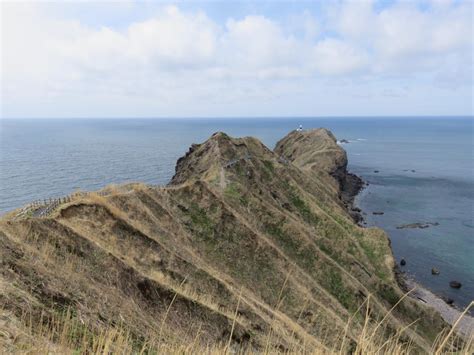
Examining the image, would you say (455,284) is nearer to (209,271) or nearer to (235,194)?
(235,194)

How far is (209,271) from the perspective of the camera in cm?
3622

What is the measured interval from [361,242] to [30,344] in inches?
2465

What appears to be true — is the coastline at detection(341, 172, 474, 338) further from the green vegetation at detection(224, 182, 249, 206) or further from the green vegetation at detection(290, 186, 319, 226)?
the green vegetation at detection(224, 182, 249, 206)

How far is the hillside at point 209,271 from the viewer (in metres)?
10.5

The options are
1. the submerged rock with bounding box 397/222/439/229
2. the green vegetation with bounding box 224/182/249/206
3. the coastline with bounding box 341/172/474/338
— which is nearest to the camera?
the green vegetation with bounding box 224/182/249/206

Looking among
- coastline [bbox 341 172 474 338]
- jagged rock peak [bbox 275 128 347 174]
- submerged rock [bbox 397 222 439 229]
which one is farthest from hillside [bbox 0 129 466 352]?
jagged rock peak [bbox 275 128 347 174]

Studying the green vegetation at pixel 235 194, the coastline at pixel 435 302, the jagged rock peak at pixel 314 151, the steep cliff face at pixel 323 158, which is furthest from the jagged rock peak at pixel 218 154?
the coastline at pixel 435 302

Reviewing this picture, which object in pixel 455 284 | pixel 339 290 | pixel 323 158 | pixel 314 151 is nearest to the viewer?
pixel 339 290

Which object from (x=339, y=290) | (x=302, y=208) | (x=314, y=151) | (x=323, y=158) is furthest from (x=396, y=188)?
(x=339, y=290)

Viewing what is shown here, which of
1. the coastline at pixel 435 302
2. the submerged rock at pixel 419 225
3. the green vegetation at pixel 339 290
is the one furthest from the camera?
the submerged rock at pixel 419 225

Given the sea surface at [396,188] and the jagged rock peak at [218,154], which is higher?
the jagged rock peak at [218,154]

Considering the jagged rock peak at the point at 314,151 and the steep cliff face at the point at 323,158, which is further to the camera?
the jagged rock peak at the point at 314,151

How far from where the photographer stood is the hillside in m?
10.5

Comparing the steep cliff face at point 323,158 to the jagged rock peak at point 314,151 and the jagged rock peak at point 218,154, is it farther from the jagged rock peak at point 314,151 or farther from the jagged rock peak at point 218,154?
the jagged rock peak at point 218,154
